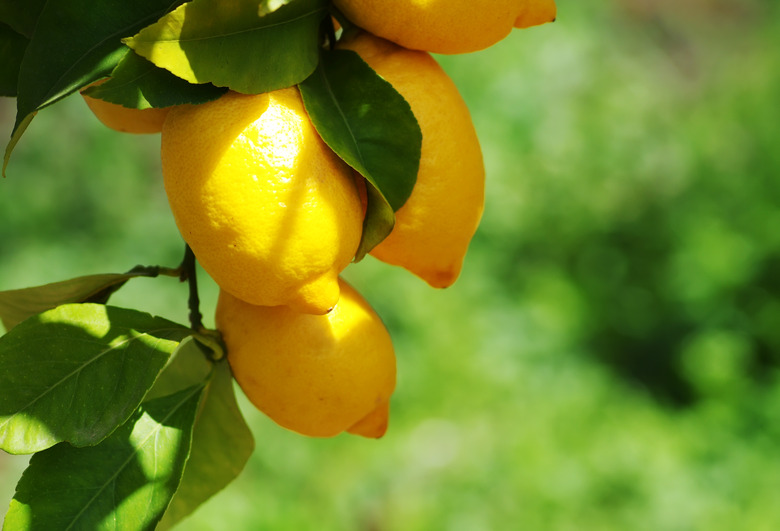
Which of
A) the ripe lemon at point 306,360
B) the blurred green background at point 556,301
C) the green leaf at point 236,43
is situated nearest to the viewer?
the green leaf at point 236,43

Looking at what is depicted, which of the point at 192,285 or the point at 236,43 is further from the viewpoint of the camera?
the point at 192,285

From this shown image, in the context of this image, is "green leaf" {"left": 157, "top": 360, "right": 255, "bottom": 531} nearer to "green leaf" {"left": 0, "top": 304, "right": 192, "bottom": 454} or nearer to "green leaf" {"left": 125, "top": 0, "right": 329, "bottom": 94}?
"green leaf" {"left": 0, "top": 304, "right": 192, "bottom": 454}

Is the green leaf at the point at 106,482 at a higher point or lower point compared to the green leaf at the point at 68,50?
lower

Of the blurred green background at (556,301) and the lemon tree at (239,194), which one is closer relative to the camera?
the lemon tree at (239,194)

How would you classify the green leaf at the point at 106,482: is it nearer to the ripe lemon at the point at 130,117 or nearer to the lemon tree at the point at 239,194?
the lemon tree at the point at 239,194

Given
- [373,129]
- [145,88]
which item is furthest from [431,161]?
[145,88]

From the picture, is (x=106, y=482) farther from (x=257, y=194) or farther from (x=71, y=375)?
(x=257, y=194)

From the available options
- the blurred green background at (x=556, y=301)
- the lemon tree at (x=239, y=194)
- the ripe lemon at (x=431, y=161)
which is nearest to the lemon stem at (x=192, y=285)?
the lemon tree at (x=239, y=194)
